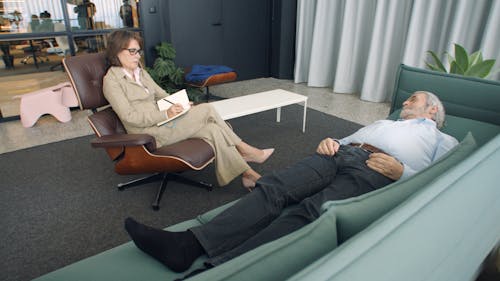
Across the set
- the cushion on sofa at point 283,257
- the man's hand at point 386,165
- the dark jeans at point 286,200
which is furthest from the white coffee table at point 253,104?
the cushion on sofa at point 283,257

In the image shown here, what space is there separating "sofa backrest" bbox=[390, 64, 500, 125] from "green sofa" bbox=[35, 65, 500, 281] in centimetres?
75

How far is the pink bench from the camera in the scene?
3.43 m

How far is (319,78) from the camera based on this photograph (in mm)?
4957

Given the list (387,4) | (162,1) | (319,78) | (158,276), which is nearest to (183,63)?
(162,1)

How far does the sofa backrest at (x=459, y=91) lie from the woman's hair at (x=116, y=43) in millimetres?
1734

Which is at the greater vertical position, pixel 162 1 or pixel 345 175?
pixel 162 1

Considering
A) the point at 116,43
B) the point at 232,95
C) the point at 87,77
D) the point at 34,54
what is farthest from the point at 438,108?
the point at 34,54

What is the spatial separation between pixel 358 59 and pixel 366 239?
4.29 m

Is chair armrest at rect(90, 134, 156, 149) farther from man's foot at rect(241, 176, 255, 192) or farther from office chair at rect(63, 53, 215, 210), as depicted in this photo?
man's foot at rect(241, 176, 255, 192)

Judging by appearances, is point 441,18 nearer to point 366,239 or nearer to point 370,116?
point 370,116

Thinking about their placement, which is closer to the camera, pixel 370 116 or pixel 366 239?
pixel 366 239

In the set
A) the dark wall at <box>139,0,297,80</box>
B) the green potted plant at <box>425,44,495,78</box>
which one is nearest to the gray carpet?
the green potted plant at <box>425,44,495,78</box>

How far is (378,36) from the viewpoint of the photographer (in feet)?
13.2

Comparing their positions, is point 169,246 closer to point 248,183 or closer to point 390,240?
point 390,240
